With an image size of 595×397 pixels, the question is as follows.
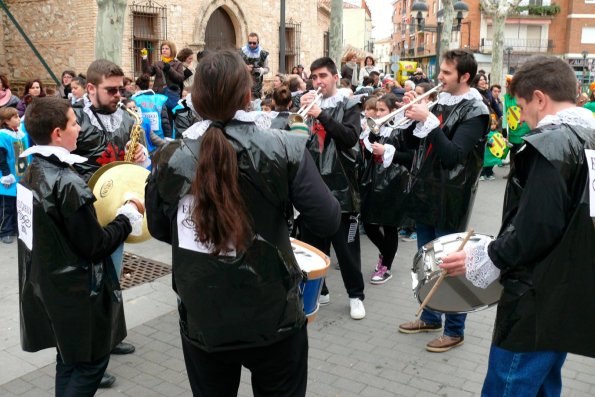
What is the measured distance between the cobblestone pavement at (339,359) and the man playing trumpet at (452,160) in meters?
0.30

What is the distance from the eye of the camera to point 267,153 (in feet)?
7.13

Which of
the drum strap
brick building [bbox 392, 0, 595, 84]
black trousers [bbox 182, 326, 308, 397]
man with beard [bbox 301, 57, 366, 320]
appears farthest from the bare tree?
brick building [bbox 392, 0, 595, 84]

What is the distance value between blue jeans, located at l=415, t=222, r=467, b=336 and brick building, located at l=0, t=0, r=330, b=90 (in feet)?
38.1

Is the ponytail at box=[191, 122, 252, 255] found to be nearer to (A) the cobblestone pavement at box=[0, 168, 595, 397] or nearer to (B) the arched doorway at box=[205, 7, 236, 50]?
(A) the cobblestone pavement at box=[0, 168, 595, 397]

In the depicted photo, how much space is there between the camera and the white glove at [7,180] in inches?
279

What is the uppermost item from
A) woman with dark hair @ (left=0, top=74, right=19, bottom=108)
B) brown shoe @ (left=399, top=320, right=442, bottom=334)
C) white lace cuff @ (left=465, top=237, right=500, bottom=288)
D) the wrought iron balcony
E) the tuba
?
the wrought iron balcony

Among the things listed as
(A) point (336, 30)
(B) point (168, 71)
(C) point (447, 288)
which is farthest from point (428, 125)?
(A) point (336, 30)

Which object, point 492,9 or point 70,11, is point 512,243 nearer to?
point 70,11

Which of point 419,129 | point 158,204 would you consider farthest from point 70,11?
point 158,204

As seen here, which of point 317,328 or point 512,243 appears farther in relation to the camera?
point 317,328

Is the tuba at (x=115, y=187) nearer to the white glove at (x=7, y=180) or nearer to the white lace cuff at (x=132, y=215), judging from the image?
the white lace cuff at (x=132, y=215)

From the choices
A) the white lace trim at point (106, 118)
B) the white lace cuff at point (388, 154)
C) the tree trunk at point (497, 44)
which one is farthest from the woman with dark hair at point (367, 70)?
the tree trunk at point (497, 44)

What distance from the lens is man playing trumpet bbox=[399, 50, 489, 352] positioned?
418cm

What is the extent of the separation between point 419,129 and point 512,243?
1860 mm
